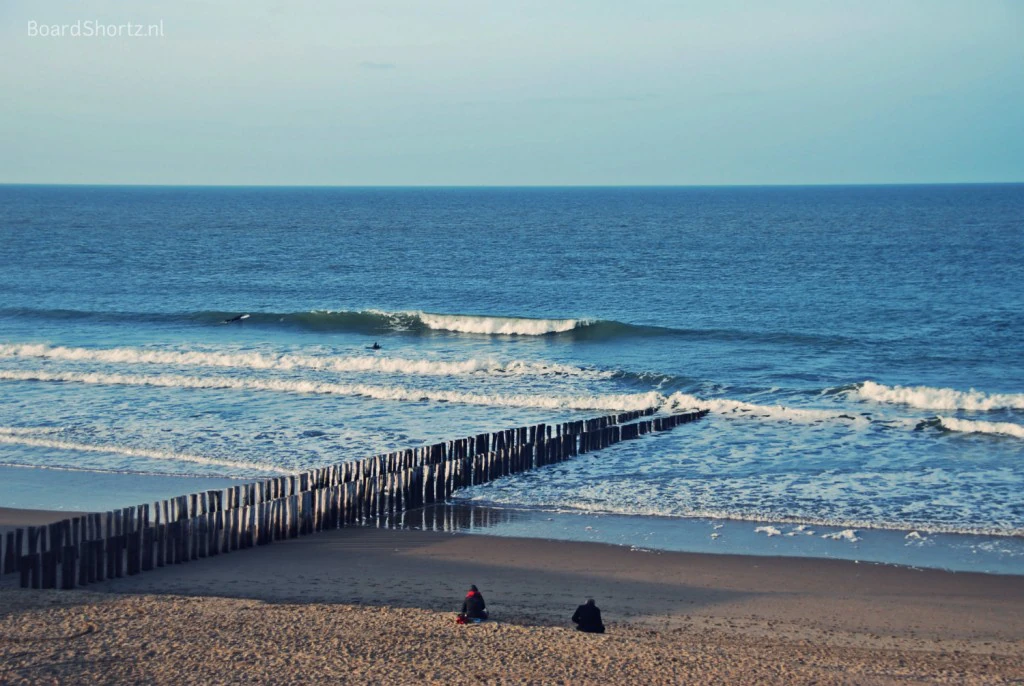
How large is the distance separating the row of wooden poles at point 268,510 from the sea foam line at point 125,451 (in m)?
3.97

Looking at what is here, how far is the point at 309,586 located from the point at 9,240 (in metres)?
90.4

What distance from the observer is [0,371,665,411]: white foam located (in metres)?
31.6

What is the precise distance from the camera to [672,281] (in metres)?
63.9

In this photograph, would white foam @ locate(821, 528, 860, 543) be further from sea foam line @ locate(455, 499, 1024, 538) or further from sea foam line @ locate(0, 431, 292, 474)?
sea foam line @ locate(0, 431, 292, 474)

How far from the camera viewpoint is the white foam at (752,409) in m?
Result: 29.5

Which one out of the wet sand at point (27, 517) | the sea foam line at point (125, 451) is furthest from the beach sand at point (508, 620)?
the sea foam line at point (125, 451)

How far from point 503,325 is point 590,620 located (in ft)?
114

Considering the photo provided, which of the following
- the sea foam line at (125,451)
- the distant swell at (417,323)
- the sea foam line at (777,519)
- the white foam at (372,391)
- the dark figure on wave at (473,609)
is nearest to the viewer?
the dark figure on wave at (473,609)

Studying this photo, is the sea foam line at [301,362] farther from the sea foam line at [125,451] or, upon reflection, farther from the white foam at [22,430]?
the sea foam line at [125,451]

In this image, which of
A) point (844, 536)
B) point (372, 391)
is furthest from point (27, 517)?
point (844, 536)

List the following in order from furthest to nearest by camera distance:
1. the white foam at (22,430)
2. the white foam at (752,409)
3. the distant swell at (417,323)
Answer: the distant swell at (417,323) → the white foam at (752,409) → the white foam at (22,430)

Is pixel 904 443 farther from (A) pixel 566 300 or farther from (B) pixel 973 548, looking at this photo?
(A) pixel 566 300

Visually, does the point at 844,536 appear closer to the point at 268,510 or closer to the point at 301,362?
the point at 268,510

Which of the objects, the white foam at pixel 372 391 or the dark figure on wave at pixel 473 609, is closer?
the dark figure on wave at pixel 473 609
